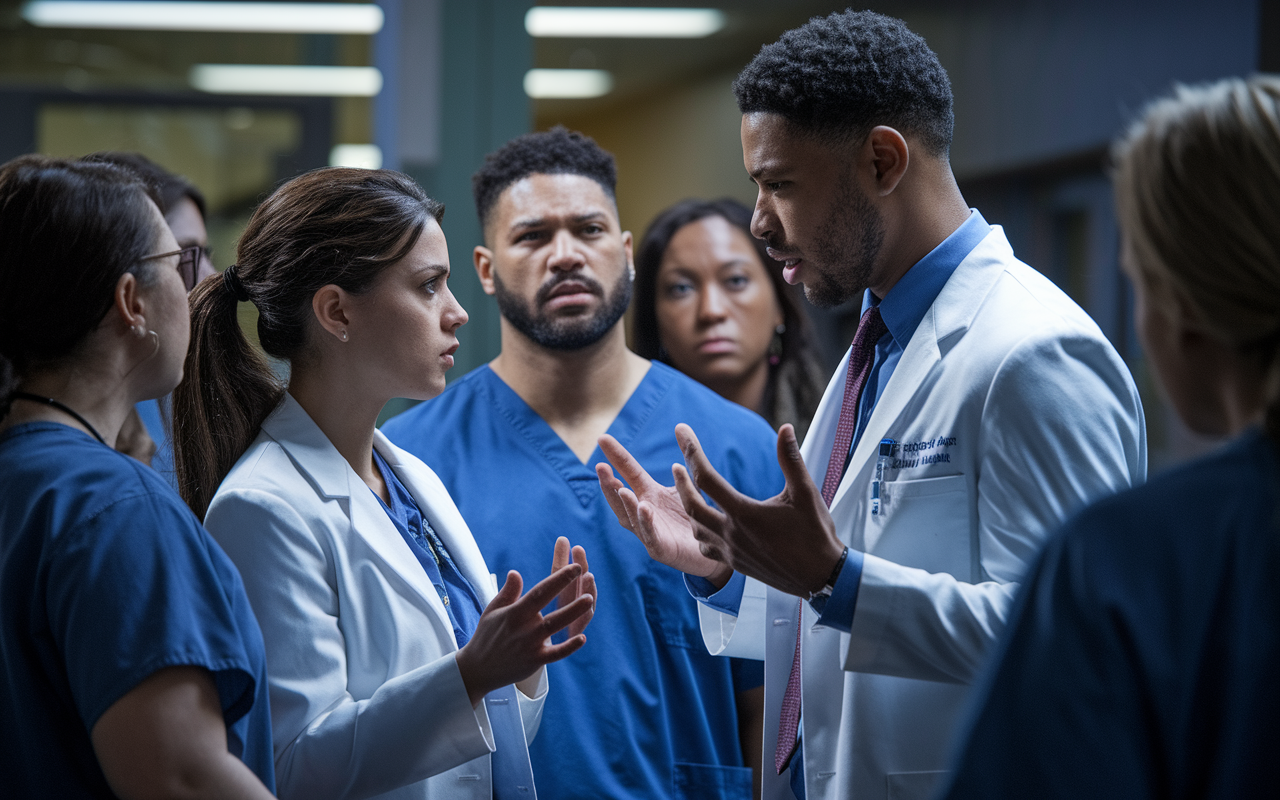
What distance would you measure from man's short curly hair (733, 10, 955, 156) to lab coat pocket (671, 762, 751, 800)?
106 cm

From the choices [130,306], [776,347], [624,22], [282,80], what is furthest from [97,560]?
[624,22]

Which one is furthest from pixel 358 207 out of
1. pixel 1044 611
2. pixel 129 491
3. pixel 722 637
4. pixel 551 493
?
pixel 1044 611

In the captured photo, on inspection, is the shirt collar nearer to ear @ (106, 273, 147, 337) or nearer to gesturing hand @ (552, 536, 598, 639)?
gesturing hand @ (552, 536, 598, 639)

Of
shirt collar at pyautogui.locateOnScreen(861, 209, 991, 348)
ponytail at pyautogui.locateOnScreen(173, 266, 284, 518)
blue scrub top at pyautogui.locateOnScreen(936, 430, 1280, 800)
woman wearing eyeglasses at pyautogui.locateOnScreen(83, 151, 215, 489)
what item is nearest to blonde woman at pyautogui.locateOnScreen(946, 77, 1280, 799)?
blue scrub top at pyautogui.locateOnScreen(936, 430, 1280, 800)

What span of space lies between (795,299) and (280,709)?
1831 millimetres

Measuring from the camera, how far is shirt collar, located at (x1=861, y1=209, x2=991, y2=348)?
1.45 m

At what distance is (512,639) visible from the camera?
1200 mm

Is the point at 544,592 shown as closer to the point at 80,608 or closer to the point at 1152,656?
the point at 80,608

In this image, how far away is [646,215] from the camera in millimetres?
5047

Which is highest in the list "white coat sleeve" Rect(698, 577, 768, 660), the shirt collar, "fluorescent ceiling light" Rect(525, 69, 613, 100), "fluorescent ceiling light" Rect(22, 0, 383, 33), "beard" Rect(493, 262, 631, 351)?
"fluorescent ceiling light" Rect(22, 0, 383, 33)

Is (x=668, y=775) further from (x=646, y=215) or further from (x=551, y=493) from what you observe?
(x=646, y=215)

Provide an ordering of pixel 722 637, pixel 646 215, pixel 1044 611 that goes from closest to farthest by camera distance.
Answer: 1. pixel 1044 611
2. pixel 722 637
3. pixel 646 215

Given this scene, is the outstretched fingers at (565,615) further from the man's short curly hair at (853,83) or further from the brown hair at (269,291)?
the man's short curly hair at (853,83)

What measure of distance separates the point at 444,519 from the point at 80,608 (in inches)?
27.0
